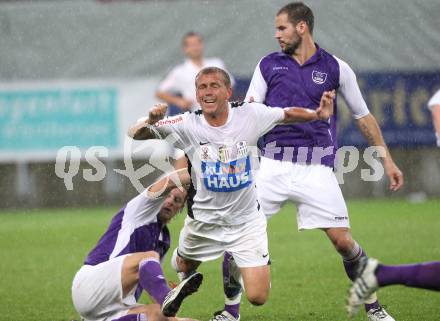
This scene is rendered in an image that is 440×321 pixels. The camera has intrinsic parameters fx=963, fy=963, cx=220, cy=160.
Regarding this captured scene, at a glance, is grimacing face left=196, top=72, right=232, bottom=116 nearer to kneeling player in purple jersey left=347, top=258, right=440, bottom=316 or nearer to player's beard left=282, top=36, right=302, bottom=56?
player's beard left=282, top=36, right=302, bottom=56

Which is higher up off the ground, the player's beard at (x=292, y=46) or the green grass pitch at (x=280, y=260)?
the player's beard at (x=292, y=46)

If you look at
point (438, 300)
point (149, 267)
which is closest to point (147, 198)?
point (149, 267)

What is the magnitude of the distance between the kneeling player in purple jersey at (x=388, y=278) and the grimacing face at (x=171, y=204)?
157 centimetres

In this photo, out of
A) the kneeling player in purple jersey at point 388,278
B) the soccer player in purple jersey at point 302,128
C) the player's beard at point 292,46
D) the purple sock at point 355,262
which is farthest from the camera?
the player's beard at point 292,46

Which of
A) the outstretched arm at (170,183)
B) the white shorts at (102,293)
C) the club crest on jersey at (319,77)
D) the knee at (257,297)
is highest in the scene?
the club crest on jersey at (319,77)

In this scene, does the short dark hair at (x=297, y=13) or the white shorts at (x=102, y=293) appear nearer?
the white shorts at (x=102, y=293)

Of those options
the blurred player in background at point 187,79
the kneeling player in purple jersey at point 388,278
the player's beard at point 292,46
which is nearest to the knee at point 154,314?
the kneeling player in purple jersey at point 388,278

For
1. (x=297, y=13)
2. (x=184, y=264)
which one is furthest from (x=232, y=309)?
(x=297, y=13)

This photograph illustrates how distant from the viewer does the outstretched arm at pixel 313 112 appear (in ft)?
21.8

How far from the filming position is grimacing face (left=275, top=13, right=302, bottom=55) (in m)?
7.65

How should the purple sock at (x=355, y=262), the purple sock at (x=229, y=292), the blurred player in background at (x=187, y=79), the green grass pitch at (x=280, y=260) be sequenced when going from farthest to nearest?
the blurred player in background at (x=187, y=79) < the green grass pitch at (x=280, y=260) < the purple sock at (x=229, y=292) < the purple sock at (x=355, y=262)

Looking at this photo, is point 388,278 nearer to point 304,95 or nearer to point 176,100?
point 304,95

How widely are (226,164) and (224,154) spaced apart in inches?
2.9

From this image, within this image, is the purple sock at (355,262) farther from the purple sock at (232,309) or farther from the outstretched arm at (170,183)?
the outstretched arm at (170,183)
